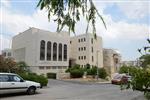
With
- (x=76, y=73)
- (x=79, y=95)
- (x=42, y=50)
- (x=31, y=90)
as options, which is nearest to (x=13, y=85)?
(x=31, y=90)

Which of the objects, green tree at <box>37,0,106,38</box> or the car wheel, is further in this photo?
the car wheel

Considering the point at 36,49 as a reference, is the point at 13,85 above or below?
below

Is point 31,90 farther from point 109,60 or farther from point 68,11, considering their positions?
point 109,60

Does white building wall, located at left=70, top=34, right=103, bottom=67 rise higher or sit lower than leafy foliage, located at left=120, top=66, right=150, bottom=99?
higher

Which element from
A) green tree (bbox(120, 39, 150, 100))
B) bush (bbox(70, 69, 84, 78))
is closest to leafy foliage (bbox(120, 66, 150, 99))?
green tree (bbox(120, 39, 150, 100))

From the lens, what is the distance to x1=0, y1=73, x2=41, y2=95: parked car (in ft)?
53.0

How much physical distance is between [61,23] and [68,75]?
51.0m

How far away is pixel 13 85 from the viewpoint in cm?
1662

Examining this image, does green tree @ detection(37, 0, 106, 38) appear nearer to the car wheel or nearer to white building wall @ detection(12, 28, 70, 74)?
the car wheel

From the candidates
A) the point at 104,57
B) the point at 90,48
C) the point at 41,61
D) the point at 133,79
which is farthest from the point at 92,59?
the point at 133,79

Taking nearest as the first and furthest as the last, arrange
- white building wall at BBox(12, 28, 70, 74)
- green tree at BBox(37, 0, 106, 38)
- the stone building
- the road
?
1. green tree at BBox(37, 0, 106, 38)
2. the road
3. white building wall at BBox(12, 28, 70, 74)
4. the stone building

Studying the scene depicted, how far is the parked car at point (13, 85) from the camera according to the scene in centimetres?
1614

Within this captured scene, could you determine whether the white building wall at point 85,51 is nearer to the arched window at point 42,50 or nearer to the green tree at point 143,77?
the arched window at point 42,50

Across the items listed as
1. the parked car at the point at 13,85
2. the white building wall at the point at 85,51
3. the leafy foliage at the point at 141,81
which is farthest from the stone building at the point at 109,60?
the leafy foliage at the point at 141,81
